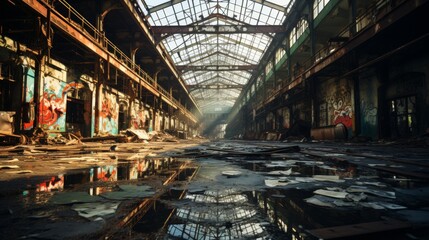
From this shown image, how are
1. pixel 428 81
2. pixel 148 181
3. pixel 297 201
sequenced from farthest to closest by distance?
pixel 428 81
pixel 148 181
pixel 297 201

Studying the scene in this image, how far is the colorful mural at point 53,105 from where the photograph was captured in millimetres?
9305

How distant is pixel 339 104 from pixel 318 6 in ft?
19.8

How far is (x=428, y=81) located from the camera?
8414 mm

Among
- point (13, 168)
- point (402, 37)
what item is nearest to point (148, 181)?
point (13, 168)

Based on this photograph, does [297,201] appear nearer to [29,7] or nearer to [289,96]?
[29,7]

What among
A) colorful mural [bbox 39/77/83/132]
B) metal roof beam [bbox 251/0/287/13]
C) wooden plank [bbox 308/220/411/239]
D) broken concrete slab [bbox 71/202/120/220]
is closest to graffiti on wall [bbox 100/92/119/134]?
colorful mural [bbox 39/77/83/132]

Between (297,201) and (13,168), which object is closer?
(297,201)

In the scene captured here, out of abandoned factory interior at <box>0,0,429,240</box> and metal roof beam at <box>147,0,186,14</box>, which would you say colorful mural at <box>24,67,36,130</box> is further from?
metal roof beam at <box>147,0,186,14</box>

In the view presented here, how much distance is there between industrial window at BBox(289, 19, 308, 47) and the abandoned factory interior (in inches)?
6.4

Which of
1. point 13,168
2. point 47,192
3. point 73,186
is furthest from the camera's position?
point 13,168

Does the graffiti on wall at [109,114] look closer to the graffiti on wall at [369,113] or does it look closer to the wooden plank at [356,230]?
the graffiti on wall at [369,113]

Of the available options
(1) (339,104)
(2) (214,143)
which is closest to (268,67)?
(1) (339,104)

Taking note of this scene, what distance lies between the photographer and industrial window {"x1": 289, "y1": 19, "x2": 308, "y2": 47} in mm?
16511

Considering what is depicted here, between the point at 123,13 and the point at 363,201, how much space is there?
14.3 meters
